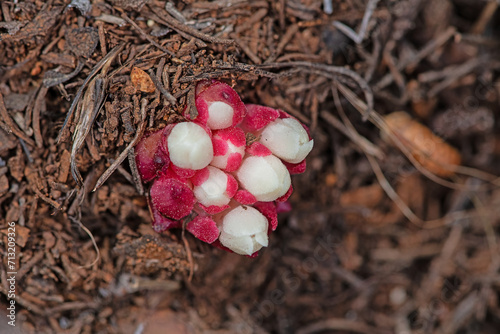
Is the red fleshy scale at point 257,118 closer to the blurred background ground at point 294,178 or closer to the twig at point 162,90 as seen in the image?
the blurred background ground at point 294,178

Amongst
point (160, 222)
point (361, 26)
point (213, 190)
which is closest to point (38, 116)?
point (160, 222)

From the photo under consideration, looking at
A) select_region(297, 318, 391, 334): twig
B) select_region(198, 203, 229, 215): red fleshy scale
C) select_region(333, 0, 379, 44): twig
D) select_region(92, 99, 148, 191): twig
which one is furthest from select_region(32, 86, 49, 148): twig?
select_region(297, 318, 391, 334): twig

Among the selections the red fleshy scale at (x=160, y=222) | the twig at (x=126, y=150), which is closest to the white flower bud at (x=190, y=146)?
the twig at (x=126, y=150)

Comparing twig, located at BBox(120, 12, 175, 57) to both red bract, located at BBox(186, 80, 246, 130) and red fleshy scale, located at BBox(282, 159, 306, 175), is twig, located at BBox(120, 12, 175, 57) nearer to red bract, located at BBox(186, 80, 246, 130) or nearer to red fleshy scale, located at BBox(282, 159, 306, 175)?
red bract, located at BBox(186, 80, 246, 130)

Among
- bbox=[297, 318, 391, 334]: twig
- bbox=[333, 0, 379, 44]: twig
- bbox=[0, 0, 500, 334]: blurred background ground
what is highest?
bbox=[333, 0, 379, 44]: twig

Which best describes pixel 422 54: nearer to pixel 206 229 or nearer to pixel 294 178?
pixel 294 178

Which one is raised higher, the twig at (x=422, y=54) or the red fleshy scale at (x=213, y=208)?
the twig at (x=422, y=54)
